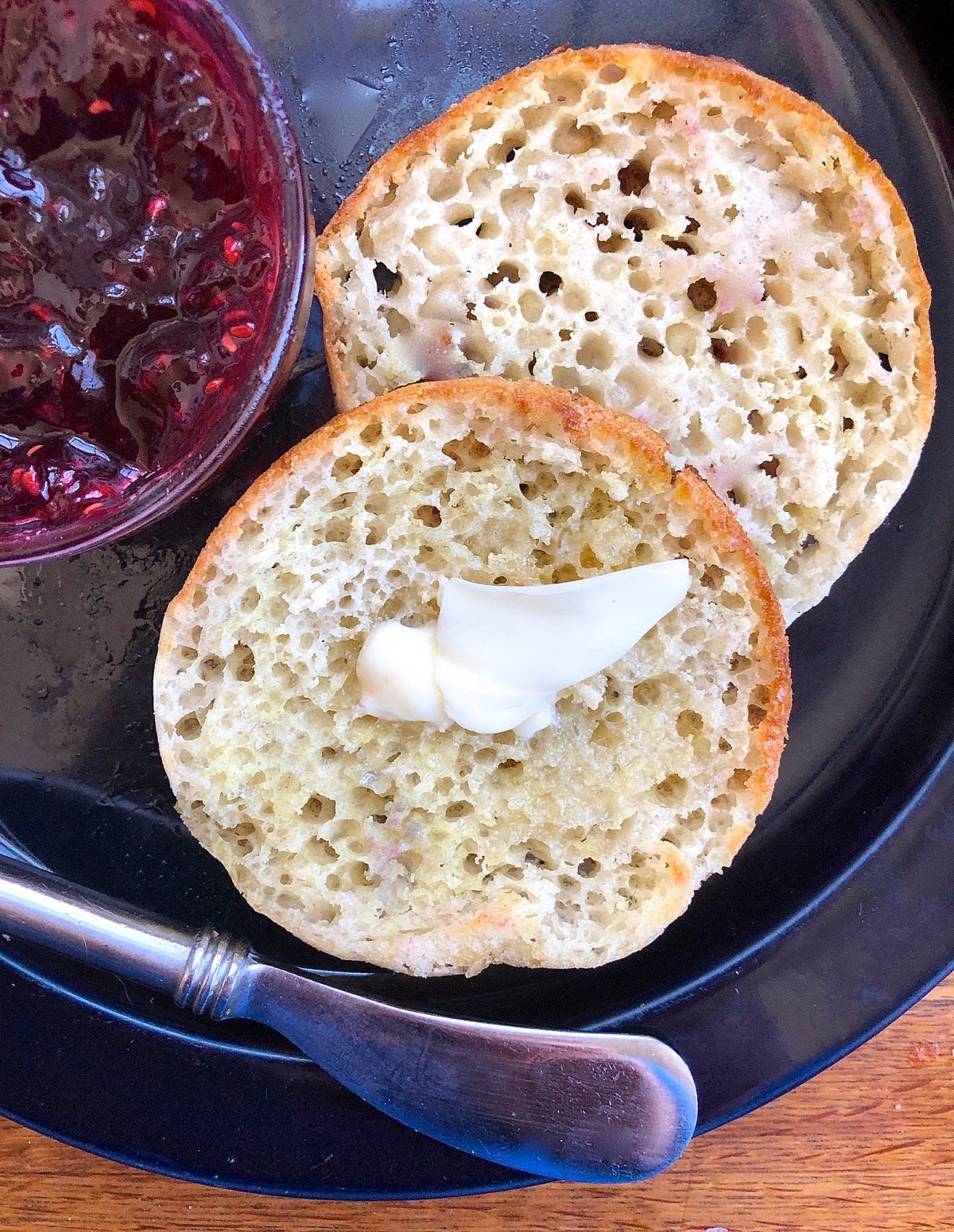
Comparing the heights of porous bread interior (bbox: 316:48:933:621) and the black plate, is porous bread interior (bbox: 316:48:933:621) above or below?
above

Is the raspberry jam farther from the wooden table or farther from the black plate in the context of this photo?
the wooden table

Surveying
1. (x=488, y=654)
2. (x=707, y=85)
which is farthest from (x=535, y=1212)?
(x=707, y=85)

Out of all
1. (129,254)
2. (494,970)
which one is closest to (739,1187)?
(494,970)

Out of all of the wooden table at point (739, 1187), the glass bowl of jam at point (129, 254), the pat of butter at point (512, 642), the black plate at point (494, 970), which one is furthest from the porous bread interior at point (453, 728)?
the wooden table at point (739, 1187)

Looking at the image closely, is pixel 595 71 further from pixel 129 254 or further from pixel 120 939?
pixel 120 939

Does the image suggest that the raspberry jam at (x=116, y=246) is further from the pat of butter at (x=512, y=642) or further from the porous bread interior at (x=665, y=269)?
the pat of butter at (x=512, y=642)

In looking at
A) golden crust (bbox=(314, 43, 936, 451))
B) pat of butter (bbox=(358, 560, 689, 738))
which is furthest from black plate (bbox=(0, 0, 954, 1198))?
pat of butter (bbox=(358, 560, 689, 738))

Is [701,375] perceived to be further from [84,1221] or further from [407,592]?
[84,1221]
